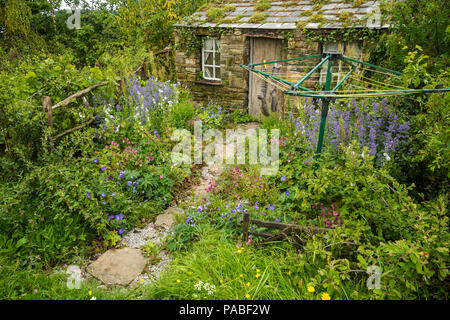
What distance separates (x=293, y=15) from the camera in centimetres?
782

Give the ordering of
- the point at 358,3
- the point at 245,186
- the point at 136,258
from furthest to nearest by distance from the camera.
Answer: the point at 358,3
the point at 245,186
the point at 136,258

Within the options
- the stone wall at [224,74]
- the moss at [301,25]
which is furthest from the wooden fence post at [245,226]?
the stone wall at [224,74]

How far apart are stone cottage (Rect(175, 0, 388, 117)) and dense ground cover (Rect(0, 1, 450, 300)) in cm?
253

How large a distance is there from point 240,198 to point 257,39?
5267 millimetres

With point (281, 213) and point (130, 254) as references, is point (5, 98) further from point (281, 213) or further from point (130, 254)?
point (281, 213)

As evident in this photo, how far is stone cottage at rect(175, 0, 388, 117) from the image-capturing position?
23.1 feet

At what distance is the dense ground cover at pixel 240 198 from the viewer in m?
2.87

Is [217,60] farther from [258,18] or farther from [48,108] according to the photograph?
[48,108]

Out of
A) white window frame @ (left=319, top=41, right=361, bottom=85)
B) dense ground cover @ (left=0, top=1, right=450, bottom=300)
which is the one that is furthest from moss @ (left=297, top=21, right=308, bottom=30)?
dense ground cover @ (left=0, top=1, right=450, bottom=300)

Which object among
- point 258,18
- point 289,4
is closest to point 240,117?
point 258,18

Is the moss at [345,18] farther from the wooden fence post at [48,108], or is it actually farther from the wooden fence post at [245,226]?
the wooden fence post at [48,108]

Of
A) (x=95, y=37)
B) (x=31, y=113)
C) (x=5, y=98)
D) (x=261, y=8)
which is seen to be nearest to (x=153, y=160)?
(x=31, y=113)

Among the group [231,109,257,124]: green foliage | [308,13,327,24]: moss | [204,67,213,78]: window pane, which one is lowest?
[231,109,257,124]: green foliage

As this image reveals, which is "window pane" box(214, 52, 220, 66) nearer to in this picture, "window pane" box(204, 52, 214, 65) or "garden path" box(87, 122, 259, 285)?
"window pane" box(204, 52, 214, 65)
